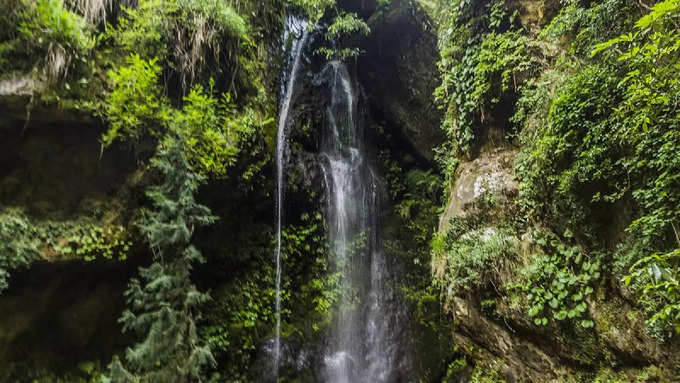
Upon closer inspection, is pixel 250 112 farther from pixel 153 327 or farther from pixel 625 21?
pixel 625 21

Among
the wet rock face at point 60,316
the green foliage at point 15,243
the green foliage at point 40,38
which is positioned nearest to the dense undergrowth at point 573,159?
the wet rock face at point 60,316

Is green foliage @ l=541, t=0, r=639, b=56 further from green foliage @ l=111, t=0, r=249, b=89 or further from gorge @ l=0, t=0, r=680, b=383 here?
green foliage @ l=111, t=0, r=249, b=89

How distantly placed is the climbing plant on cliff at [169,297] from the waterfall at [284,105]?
1887 mm

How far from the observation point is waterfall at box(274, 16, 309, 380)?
214 inches

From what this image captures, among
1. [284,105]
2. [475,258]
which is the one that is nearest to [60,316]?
[284,105]

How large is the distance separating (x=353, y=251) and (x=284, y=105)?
3683mm

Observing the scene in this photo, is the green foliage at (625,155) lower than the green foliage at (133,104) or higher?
lower

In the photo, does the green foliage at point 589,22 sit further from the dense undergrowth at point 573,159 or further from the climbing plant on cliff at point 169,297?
the climbing plant on cliff at point 169,297

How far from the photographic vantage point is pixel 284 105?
22.3 feet

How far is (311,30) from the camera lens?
762 cm

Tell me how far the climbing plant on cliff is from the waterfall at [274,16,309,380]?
1.89 meters

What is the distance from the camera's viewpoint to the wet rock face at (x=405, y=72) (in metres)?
7.33

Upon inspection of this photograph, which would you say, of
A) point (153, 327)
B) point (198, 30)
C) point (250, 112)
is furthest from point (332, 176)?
point (153, 327)

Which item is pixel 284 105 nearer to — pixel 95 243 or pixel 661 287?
pixel 95 243
